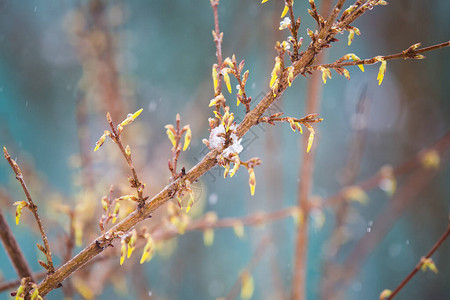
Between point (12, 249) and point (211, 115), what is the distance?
2045 mm

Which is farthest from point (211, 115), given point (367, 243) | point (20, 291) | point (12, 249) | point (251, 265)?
point (20, 291)

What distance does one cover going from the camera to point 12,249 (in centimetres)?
64

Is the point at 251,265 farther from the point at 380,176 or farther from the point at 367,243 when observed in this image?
the point at 367,243

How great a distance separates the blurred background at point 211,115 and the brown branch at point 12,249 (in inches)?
32.2

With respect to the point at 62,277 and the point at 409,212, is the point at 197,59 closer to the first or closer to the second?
the point at 409,212

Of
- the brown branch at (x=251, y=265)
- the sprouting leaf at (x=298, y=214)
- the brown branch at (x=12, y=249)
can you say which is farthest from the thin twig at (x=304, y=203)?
the brown branch at (x=12, y=249)

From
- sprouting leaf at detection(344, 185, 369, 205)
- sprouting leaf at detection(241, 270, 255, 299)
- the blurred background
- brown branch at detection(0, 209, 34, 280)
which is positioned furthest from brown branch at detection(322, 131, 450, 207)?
brown branch at detection(0, 209, 34, 280)

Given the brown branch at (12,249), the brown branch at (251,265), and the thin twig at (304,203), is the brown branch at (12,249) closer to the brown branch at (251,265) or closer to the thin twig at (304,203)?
the brown branch at (251,265)

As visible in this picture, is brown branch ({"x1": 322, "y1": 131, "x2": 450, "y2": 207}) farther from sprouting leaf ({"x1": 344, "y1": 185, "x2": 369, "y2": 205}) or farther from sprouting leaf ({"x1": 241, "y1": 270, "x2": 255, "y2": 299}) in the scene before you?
sprouting leaf ({"x1": 241, "y1": 270, "x2": 255, "y2": 299})

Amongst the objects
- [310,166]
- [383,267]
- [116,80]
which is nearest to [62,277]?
[310,166]

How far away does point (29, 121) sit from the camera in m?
3.20

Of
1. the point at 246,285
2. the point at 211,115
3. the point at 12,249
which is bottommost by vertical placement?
the point at 246,285

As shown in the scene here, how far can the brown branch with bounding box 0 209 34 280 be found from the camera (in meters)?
0.63

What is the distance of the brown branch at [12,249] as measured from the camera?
628mm
